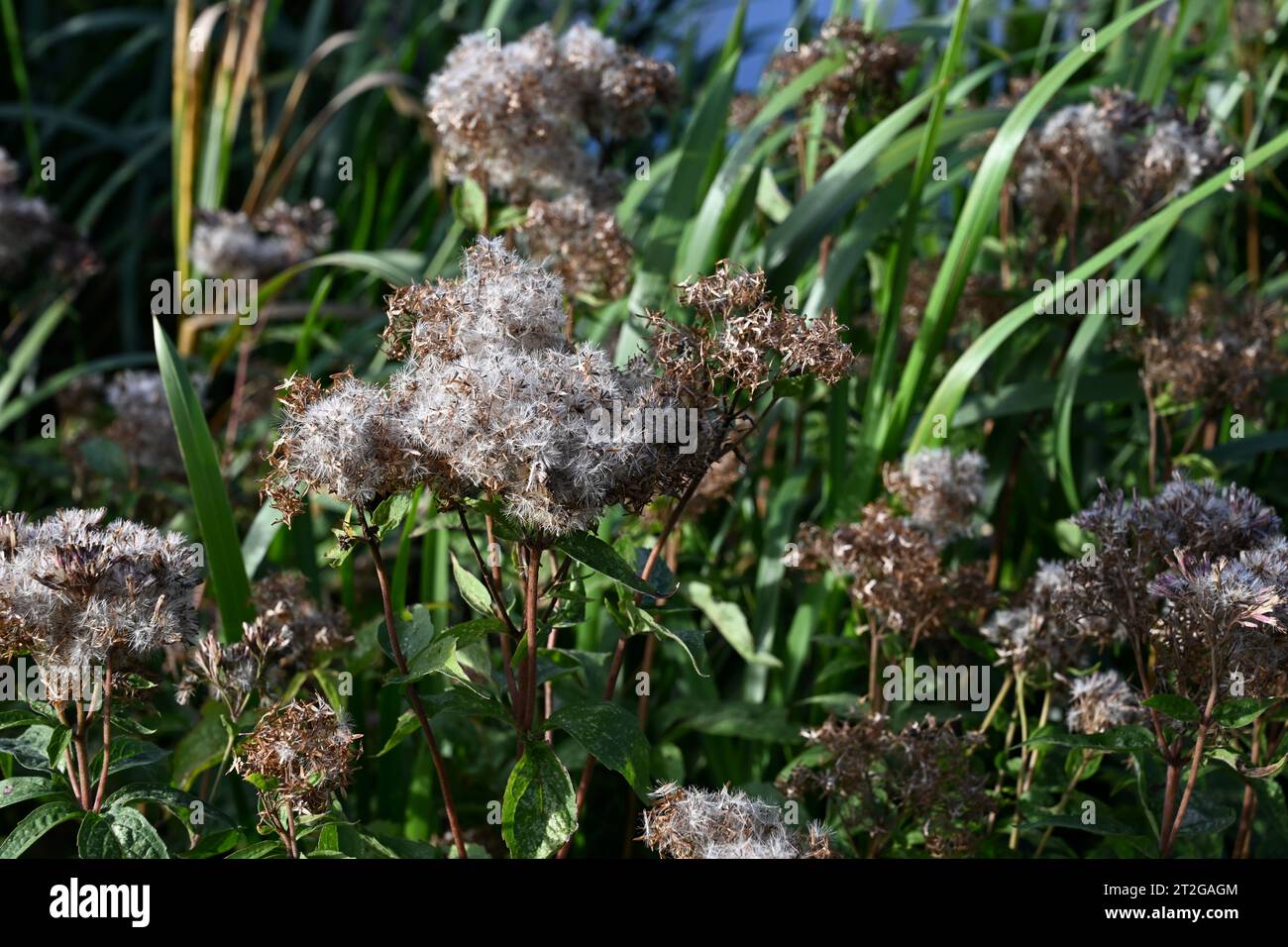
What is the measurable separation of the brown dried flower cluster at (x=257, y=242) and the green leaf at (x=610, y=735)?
2001 mm

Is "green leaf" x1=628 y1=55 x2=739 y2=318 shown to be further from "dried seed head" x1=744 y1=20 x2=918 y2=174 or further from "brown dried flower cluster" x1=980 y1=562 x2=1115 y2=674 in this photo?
"brown dried flower cluster" x1=980 y1=562 x2=1115 y2=674

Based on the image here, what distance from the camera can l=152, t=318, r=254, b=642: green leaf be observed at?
1965 millimetres

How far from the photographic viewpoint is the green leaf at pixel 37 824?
141 cm

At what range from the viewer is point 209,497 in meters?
1.99

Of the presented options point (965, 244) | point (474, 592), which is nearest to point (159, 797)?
point (474, 592)

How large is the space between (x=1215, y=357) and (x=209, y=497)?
5.68 ft

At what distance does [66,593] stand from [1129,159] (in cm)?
209

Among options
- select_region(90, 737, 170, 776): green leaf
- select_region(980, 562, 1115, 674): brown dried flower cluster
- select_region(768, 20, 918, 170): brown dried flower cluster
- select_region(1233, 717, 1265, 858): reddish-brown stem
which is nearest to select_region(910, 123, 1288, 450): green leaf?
select_region(980, 562, 1115, 674): brown dried flower cluster

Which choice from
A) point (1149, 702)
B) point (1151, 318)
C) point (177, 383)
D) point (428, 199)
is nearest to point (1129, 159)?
point (1151, 318)

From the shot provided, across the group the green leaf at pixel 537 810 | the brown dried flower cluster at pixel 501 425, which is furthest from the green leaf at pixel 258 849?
the brown dried flower cluster at pixel 501 425

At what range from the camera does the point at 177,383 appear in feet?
6.47

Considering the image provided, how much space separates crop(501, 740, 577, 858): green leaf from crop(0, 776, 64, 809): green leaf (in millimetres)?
547

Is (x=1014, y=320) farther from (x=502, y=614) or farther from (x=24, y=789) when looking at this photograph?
(x=24, y=789)

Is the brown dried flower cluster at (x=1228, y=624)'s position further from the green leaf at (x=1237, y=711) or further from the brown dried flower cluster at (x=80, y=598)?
the brown dried flower cluster at (x=80, y=598)
